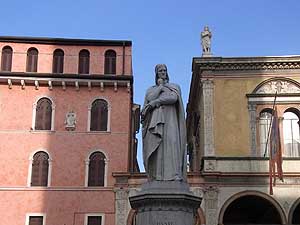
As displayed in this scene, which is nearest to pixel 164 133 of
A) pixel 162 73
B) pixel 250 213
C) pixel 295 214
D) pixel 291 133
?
pixel 162 73

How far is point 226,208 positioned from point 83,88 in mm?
10363

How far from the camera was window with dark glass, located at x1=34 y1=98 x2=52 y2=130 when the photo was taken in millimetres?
32312

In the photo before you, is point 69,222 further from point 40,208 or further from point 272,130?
point 272,130

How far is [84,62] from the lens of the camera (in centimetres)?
A: 3350

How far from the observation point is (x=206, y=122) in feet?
104

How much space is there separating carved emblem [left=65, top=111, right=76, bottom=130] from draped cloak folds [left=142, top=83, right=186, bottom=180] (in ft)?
74.0

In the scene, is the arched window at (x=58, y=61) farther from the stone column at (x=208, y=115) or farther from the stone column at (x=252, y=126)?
the stone column at (x=252, y=126)

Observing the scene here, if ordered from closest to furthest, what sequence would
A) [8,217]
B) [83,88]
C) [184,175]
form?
[184,175], [8,217], [83,88]

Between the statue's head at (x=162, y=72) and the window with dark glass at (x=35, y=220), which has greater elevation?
the statue's head at (x=162, y=72)

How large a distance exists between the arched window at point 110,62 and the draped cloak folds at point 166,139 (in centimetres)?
2349

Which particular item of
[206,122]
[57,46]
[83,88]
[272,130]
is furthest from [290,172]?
[57,46]

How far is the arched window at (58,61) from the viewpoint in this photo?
33.2 m

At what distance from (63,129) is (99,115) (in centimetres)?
214

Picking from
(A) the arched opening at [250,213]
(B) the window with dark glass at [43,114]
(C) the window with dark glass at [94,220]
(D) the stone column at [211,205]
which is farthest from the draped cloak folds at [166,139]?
(B) the window with dark glass at [43,114]
